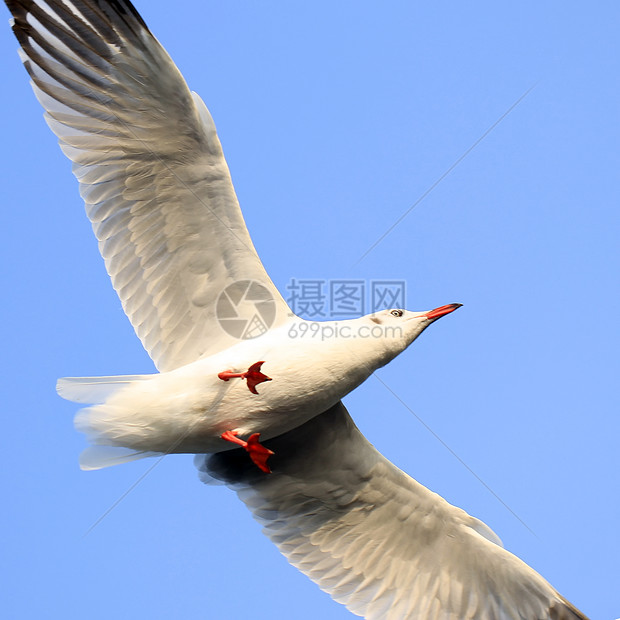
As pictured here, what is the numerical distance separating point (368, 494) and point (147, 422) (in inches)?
85.2

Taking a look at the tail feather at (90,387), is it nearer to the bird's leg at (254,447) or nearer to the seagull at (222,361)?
the seagull at (222,361)

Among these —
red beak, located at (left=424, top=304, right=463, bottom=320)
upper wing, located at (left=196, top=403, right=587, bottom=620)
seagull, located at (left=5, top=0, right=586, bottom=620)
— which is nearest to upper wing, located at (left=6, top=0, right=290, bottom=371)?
seagull, located at (left=5, top=0, right=586, bottom=620)

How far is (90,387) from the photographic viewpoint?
686 centimetres

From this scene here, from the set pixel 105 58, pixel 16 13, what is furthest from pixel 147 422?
pixel 16 13

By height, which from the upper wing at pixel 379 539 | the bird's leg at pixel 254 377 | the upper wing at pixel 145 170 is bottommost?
the upper wing at pixel 379 539

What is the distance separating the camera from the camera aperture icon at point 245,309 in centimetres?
751

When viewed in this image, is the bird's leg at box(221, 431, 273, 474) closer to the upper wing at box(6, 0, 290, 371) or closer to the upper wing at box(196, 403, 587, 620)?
the upper wing at box(6, 0, 290, 371)

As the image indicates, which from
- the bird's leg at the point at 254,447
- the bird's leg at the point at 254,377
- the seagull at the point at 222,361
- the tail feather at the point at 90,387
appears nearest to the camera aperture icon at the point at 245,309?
the seagull at the point at 222,361

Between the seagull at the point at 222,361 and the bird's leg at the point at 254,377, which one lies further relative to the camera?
the seagull at the point at 222,361

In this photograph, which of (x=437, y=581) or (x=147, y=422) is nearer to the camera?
(x=147, y=422)

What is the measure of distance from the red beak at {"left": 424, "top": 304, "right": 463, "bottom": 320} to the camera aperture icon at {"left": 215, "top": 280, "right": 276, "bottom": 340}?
121cm

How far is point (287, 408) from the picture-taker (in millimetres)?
7102

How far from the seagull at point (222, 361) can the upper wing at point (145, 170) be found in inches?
0.4

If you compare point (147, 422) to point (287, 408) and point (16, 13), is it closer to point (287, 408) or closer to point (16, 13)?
point (287, 408)
